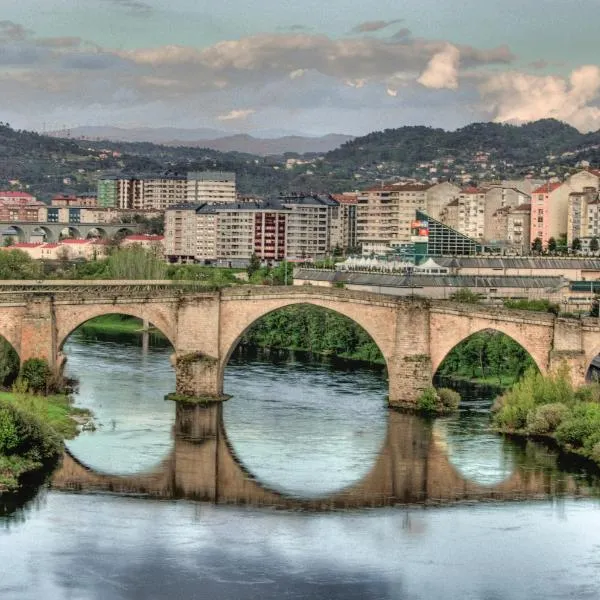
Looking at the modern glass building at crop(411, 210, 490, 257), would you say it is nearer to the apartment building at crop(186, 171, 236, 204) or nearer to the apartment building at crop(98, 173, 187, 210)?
the apartment building at crop(186, 171, 236, 204)

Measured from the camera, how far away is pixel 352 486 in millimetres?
36562

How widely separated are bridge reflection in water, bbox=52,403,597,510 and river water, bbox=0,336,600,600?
2.9 inches

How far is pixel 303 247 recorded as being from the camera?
9994 centimetres

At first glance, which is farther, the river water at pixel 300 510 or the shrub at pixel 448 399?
the shrub at pixel 448 399

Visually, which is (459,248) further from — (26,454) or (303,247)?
(26,454)

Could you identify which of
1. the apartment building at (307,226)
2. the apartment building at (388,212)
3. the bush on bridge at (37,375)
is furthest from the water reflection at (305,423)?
the apartment building at (388,212)

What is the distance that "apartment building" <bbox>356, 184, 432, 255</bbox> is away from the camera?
103750 mm

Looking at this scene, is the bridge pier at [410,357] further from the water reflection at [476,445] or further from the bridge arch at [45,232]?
the bridge arch at [45,232]

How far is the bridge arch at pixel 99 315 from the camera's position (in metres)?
48.0

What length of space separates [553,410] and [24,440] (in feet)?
Result: 47.3

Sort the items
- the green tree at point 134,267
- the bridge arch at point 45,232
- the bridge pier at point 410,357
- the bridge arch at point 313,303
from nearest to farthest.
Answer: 1. the bridge pier at point 410,357
2. the bridge arch at point 313,303
3. the green tree at point 134,267
4. the bridge arch at point 45,232

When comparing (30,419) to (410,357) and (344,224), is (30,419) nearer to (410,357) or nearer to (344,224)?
(410,357)

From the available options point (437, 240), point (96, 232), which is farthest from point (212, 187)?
point (437, 240)

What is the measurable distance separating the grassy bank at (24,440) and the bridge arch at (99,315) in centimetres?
659
